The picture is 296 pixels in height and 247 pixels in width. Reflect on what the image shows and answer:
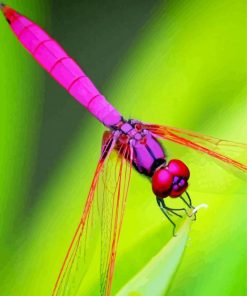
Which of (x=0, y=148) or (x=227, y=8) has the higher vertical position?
(x=227, y=8)

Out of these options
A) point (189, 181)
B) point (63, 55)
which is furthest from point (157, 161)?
point (63, 55)

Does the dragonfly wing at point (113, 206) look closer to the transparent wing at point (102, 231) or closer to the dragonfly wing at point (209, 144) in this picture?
the transparent wing at point (102, 231)

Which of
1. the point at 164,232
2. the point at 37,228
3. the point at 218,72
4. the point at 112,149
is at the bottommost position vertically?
the point at 37,228

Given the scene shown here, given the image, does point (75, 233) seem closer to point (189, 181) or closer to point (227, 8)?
point (189, 181)

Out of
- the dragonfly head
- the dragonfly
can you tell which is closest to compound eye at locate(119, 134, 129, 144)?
the dragonfly

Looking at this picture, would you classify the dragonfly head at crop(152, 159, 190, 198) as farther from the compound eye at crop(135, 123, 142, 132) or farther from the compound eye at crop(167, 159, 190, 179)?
the compound eye at crop(135, 123, 142, 132)

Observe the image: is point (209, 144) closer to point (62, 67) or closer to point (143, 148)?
point (143, 148)

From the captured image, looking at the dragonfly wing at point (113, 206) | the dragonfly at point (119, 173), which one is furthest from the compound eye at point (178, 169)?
the dragonfly wing at point (113, 206)
